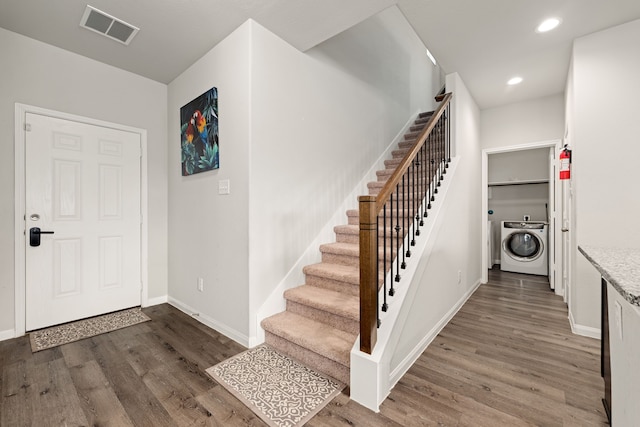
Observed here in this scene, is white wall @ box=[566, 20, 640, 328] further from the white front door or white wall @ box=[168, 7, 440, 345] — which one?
the white front door

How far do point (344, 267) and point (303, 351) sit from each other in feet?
2.84

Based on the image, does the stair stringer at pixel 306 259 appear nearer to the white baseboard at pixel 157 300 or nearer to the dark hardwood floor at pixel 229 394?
the dark hardwood floor at pixel 229 394

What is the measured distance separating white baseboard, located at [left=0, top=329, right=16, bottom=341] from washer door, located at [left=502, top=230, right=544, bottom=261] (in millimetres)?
6714

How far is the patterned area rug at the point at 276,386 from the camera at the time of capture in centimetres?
159

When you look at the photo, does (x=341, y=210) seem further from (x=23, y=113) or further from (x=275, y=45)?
(x=23, y=113)

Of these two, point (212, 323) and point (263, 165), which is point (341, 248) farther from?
point (212, 323)

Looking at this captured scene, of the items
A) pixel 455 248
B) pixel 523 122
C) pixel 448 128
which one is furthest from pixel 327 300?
pixel 523 122

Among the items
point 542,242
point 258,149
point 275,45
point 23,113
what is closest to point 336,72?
point 275,45

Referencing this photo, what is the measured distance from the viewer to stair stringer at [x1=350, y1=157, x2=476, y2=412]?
5.32 feet

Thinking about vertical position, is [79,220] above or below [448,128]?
below

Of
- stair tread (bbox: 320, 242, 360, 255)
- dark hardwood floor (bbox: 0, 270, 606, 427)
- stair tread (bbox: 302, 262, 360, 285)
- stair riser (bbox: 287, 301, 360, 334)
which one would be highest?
stair tread (bbox: 320, 242, 360, 255)

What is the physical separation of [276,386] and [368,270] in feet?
3.15

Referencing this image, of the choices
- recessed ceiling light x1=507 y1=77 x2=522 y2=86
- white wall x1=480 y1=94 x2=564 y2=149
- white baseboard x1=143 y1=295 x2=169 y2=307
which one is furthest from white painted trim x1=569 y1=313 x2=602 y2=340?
white baseboard x1=143 y1=295 x2=169 y2=307

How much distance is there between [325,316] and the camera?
2297mm
